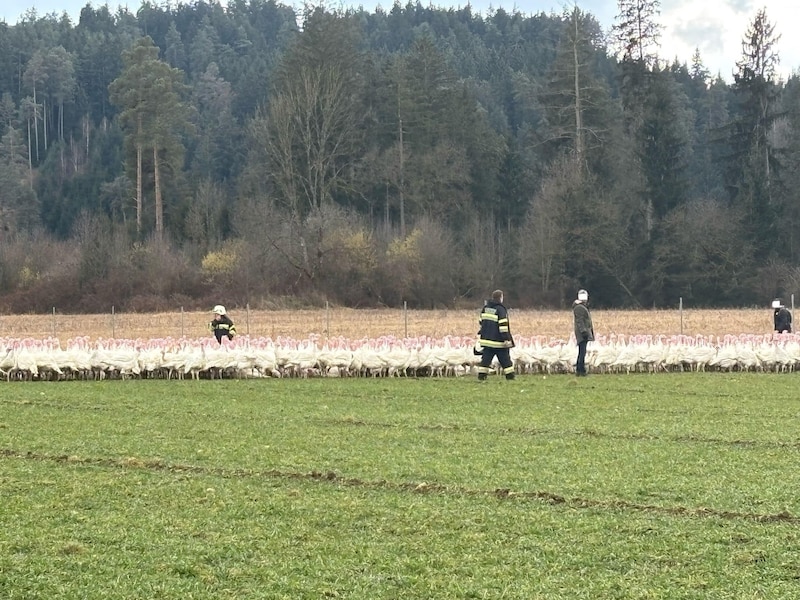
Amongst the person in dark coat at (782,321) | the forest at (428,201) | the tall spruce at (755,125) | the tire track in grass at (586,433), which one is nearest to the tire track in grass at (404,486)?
the tire track in grass at (586,433)

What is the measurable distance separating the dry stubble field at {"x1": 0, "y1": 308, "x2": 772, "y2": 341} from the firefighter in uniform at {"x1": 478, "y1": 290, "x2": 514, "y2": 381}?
393 inches

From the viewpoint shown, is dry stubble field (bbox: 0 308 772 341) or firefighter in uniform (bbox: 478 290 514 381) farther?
dry stubble field (bbox: 0 308 772 341)

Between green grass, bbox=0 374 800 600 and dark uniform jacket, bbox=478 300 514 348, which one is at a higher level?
dark uniform jacket, bbox=478 300 514 348

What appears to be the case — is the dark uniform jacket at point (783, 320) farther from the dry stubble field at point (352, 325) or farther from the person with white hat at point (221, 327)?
the person with white hat at point (221, 327)

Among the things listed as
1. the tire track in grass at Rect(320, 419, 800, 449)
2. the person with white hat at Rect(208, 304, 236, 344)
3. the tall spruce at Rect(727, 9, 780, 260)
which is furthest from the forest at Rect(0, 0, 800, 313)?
the tire track in grass at Rect(320, 419, 800, 449)

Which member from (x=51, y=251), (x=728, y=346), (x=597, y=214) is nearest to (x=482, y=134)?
(x=597, y=214)

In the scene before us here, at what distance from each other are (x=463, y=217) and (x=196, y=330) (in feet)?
119

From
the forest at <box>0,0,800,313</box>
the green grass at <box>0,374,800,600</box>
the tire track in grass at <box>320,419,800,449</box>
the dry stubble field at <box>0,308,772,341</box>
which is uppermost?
the forest at <box>0,0,800,313</box>

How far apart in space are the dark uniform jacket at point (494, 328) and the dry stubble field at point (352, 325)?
33.1 ft

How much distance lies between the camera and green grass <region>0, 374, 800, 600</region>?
6133 mm

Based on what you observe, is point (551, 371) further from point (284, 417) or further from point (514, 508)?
point (514, 508)

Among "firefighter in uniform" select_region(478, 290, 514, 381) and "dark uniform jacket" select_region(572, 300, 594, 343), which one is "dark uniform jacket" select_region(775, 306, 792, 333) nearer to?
"dark uniform jacket" select_region(572, 300, 594, 343)

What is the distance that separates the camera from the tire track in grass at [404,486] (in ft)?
25.2

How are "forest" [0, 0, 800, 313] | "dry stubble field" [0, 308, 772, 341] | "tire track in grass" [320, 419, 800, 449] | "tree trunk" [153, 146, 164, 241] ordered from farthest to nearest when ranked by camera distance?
"tree trunk" [153, 146, 164, 241], "forest" [0, 0, 800, 313], "dry stubble field" [0, 308, 772, 341], "tire track in grass" [320, 419, 800, 449]
